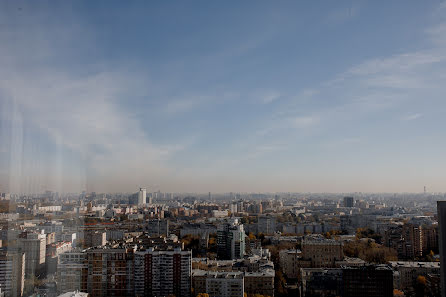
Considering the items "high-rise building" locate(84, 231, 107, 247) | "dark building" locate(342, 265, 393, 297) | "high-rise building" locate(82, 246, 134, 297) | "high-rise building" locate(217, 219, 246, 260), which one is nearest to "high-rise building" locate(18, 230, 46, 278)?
"high-rise building" locate(82, 246, 134, 297)

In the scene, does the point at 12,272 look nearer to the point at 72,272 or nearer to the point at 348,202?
the point at 72,272

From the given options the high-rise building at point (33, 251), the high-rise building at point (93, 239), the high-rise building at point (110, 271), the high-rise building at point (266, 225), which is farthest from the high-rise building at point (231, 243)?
the high-rise building at point (33, 251)

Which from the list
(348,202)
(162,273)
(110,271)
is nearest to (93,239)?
(110,271)

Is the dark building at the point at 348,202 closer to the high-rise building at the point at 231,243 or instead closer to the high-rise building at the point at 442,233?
the high-rise building at the point at 231,243

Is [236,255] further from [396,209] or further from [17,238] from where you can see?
[396,209]

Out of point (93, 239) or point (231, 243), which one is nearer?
point (93, 239)

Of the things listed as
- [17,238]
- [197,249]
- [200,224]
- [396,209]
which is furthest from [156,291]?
[396,209]
